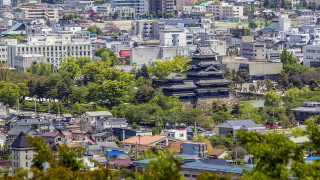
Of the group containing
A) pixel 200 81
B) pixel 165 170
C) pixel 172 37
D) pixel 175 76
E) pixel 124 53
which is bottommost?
pixel 200 81

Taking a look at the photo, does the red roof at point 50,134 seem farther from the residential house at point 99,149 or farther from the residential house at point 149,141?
the residential house at point 149,141

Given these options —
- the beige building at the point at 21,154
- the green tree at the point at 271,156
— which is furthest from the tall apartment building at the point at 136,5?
the green tree at the point at 271,156

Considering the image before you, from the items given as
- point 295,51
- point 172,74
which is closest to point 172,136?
A: point 172,74

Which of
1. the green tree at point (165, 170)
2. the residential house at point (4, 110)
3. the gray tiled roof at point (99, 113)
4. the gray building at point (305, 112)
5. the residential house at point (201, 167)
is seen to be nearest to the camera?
the green tree at point (165, 170)

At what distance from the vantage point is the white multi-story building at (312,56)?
190 ft

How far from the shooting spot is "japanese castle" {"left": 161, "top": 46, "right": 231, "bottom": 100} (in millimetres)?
46562

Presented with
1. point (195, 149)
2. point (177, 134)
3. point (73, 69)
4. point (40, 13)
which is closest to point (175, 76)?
point (73, 69)

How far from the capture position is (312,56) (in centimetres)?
5853

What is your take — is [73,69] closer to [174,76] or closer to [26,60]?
[26,60]

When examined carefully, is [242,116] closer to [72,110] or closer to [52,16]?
[72,110]

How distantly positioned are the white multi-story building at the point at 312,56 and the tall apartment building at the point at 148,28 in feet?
53.4

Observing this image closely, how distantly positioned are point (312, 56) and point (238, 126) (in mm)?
23544

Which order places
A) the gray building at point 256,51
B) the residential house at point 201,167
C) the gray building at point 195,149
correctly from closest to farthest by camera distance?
1. the residential house at point 201,167
2. the gray building at point 195,149
3. the gray building at point 256,51

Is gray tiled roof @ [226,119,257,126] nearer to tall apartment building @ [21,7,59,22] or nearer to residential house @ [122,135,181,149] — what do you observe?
residential house @ [122,135,181,149]
